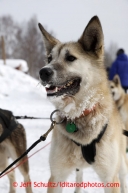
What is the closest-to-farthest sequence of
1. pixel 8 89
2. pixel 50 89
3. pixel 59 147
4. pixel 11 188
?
pixel 50 89 → pixel 59 147 → pixel 11 188 → pixel 8 89

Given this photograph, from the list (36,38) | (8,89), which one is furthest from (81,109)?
(36,38)

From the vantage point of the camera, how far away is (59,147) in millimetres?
2092

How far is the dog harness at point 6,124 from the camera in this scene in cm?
248

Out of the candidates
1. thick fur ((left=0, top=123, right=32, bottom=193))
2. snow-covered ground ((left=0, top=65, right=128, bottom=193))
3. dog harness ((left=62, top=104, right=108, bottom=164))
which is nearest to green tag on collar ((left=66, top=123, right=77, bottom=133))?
dog harness ((left=62, top=104, right=108, bottom=164))

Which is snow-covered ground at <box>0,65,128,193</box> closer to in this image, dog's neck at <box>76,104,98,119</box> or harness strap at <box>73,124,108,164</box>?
dog's neck at <box>76,104,98,119</box>

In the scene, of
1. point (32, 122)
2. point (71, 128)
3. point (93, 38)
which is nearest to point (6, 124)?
point (71, 128)

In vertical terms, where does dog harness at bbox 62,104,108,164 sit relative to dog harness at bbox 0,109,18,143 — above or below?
above

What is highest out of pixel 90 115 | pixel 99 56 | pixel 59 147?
pixel 99 56

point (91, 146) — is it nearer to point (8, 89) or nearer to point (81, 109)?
point (81, 109)

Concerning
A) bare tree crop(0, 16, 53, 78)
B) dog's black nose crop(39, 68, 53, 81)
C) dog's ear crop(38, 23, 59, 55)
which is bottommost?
bare tree crop(0, 16, 53, 78)

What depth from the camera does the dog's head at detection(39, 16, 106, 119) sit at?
6.20ft

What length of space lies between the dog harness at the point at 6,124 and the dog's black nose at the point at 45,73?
938mm

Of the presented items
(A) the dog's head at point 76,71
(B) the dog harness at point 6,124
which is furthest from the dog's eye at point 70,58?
(B) the dog harness at point 6,124

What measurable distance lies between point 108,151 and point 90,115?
0.36 meters
